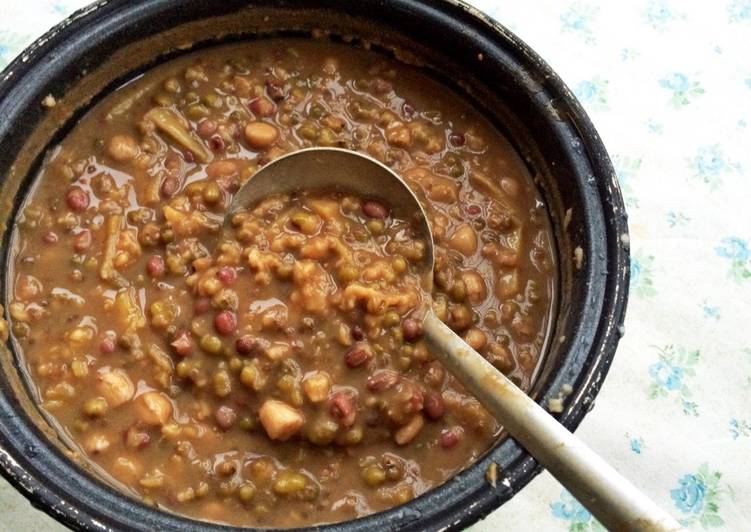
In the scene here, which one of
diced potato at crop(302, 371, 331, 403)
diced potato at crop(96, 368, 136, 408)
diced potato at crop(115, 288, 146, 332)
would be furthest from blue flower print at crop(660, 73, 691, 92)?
diced potato at crop(96, 368, 136, 408)

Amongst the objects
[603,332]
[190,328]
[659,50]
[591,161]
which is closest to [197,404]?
[190,328]

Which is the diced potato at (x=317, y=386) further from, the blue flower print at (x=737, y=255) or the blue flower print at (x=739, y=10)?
the blue flower print at (x=739, y=10)

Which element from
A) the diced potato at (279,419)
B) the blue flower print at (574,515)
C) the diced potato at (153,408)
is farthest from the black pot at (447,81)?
the blue flower print at (574,515)

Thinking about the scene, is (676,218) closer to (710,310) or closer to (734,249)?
(734,249)

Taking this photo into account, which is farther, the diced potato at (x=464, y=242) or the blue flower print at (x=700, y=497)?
the blue flower print at (x=700, y=497)

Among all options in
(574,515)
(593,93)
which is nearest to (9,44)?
(593,93)

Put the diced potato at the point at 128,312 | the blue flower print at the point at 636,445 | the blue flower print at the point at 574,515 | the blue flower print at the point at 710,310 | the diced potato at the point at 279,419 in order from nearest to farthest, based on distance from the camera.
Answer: the diced potato at the point at 279,419 < the diced potato at the point at 128,312 < the blue flower print at the point at 574,515 < the blue flower print at the point at 636,445 < the blue flower print at the point at 710,310

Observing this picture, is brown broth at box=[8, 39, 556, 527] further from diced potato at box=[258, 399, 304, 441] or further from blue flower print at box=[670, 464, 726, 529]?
blue flower print at box=[670, 464, 726, 529]
